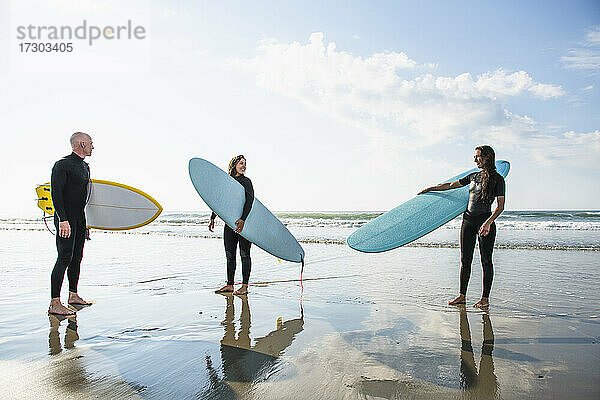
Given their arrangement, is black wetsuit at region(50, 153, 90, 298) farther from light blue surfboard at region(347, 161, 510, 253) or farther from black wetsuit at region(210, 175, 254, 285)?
light blue surfboard at region(347, 161, 510, 253)

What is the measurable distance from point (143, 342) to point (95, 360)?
365 millimetres

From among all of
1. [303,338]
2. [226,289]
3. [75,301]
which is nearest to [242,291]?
[226,289]

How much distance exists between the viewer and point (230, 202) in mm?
4484

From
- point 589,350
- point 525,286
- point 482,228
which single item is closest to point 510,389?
point 589,350

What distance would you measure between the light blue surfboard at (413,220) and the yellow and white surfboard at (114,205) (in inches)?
90.1

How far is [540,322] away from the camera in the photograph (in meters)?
3.37

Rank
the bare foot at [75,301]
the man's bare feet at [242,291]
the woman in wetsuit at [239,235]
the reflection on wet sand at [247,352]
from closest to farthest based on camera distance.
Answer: the reflection on wet sand at [247,352] → the bare foot at [75,301] → the man's bare feet at [242,291] → the woman in wetsuit at [239,235]

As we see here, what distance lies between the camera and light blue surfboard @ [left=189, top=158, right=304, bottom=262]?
4398mm

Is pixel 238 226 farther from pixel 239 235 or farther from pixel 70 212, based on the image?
pixel 70 212

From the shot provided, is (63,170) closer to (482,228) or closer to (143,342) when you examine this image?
(143,342)

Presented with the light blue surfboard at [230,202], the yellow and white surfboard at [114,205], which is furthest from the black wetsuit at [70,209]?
the light blue surfboard at [230,202]

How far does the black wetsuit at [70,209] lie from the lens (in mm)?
3539

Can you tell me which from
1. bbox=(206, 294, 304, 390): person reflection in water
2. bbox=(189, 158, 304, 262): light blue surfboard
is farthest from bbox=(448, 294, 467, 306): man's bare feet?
bbox=(189, 158, 304, 262): light blue surfboard

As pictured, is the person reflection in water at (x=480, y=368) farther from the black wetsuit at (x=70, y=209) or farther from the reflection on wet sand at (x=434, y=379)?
the black wetsuit at (x=70, y=209)
